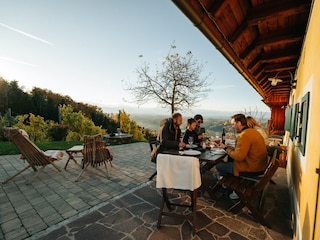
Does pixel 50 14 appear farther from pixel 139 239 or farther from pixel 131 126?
pixel 131 126

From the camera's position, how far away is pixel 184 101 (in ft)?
36.9

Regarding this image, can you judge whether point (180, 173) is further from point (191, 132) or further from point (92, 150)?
point (92, 150)

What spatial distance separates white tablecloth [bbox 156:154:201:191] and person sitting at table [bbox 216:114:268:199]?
0.90 m

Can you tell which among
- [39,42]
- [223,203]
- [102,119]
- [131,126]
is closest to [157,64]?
[131,126]

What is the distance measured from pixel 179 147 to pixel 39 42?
26.9ft

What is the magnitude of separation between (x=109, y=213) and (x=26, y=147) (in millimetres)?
2579

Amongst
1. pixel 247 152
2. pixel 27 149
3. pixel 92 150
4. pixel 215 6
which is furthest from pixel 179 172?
pixel 27 149

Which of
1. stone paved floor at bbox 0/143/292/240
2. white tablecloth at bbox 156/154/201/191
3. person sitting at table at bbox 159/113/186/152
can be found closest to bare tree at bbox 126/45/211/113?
person sitting at table at bbox 159/113/186/152

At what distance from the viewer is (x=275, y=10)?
1863 millimetres

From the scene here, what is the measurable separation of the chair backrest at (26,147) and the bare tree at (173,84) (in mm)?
8390

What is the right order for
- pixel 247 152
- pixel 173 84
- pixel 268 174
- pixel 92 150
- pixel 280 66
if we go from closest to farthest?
pixel 268 174 < pixel 247 152 < pixel 92 150 < pixel 280 66 < pixel 173 84

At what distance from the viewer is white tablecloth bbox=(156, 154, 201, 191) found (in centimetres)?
210

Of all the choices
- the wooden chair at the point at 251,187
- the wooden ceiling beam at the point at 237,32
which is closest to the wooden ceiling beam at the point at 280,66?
the wooden ceiling beam at the point at 237,32

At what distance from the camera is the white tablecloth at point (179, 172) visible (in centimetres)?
210
